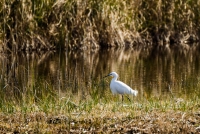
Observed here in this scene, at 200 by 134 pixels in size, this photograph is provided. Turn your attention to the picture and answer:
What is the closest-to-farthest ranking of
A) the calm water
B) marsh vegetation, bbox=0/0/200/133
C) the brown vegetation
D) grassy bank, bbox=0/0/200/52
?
the brown vegetation < marsh vegetation, bbox=0/0/200/133 < the calm water < grassy bank, bbox=0/0/200/52

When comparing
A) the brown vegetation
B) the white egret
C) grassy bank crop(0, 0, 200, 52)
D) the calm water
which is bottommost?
the brown vegetation

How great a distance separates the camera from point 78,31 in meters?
27.3

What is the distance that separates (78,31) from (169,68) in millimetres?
7421

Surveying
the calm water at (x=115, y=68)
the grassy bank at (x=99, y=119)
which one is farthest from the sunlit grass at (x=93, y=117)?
the calm water at (x=115, y=68)

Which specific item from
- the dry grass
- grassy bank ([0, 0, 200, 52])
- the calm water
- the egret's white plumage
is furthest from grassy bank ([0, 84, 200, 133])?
grassy bank ([0, 0, 200, 52])

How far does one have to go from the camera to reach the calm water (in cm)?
1491

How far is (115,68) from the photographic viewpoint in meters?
20.9

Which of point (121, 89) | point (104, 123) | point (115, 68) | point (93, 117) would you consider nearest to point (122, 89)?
point (121, 89)

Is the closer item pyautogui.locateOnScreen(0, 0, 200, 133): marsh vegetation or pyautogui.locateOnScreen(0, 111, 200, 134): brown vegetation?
pyautogui.locateOnScreen(0, 111, 200, 134): brown vegetation

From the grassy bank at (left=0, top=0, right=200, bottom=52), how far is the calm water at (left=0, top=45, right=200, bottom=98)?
86 centimetres

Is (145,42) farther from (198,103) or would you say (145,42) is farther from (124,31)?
(198,103)

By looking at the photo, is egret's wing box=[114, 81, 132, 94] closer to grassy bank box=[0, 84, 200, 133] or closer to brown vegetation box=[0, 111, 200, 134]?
grassy bank box=[0, 84, 200, 133]

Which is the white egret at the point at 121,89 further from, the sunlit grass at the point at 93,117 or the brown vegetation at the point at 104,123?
the brown vegetation at the point at 104,123

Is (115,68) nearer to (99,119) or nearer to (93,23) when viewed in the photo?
(93,23)
